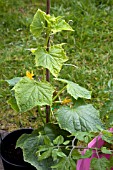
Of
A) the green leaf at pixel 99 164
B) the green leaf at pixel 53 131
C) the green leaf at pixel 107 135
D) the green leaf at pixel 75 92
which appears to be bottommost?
the green leaf at pixel 53 131

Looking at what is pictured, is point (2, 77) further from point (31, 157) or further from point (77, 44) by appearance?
point (31, 157)

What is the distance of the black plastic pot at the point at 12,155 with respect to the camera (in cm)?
193

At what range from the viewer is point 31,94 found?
5.36 feet

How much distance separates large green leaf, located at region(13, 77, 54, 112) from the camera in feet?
5.31

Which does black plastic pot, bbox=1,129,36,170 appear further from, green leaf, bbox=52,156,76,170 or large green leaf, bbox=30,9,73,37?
large green leaf, bbox=30,9,73,37

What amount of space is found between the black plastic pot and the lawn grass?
1.70 ft

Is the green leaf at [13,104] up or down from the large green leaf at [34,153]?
up

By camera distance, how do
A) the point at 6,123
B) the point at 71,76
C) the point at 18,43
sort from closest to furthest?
the point at 6,123
the point at 71,76
the point at 18,43

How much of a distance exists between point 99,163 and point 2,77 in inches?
70.8

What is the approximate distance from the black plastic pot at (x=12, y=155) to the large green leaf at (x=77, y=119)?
1.29 feet

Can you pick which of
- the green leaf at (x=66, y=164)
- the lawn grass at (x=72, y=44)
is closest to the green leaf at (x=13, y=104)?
the green leaf at (x=66, y=164)

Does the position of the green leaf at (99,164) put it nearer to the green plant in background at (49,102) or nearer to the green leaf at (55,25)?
the green plant in background at (49,102)

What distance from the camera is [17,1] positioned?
4.25 m

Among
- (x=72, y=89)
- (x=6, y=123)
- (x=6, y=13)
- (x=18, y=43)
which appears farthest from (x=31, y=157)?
(x=6, y=13)
